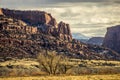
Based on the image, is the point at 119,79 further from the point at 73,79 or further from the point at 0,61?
the point at 0,61

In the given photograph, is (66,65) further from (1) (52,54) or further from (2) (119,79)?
(2) (119,79)

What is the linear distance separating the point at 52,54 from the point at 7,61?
412 ft

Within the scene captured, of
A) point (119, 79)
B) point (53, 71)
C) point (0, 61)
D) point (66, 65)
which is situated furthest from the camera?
point (0, 61)

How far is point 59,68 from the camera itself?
76.5 metres

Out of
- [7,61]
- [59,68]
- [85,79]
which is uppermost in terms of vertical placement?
[85,79]

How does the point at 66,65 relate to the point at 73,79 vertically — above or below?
below

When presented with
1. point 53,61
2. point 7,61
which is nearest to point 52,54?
point 53,61

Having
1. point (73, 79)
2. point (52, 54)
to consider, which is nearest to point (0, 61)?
point (52, 54)

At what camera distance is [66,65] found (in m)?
77.6

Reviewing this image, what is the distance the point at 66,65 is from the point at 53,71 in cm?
604

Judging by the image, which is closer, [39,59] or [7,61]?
[39,59]

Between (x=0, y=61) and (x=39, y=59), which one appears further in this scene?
(x=0, y=61)

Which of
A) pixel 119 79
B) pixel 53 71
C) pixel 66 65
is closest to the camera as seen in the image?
pixel 119 79

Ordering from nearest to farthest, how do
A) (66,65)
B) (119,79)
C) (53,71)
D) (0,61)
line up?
(119,79) → (53,71) → (66,65) → (0,61)
